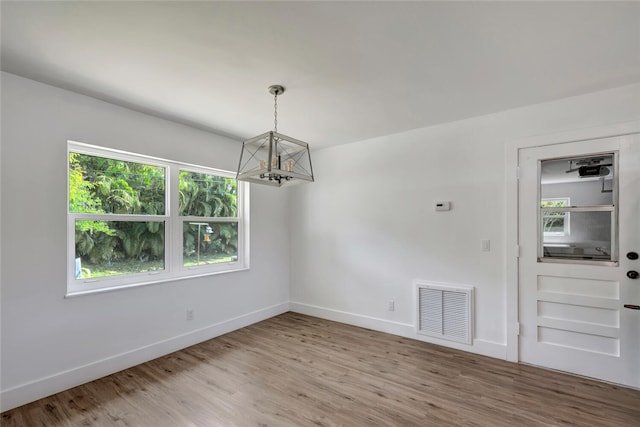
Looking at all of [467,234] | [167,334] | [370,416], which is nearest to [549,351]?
[467,234]

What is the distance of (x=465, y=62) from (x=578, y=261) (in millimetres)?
2114

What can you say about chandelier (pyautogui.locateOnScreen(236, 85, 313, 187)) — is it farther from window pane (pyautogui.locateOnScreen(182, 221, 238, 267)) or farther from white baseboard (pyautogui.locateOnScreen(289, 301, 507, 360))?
white baseboard (pyautogui.locateOnScreen(289, 301, 507, 360))

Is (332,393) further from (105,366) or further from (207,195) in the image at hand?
(207,195)

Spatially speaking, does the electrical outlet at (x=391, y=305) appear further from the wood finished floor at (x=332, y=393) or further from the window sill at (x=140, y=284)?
the window sill at (x=140, y=284)

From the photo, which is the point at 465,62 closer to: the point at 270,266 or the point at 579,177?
the point at 579,177

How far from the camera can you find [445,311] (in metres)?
3.26

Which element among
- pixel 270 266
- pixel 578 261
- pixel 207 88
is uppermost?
pixel 207 88

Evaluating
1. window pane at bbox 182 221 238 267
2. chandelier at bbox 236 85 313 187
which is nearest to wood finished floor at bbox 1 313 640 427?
window pane at bbox 182 221 238 267

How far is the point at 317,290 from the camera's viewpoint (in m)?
4.37

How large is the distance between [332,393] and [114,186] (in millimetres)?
2831

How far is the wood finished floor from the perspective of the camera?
2.03 metres

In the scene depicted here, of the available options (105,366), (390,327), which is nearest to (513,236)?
(390,327)

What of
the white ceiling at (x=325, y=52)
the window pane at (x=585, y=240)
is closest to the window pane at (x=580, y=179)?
the window pane at (x=585, y=240)

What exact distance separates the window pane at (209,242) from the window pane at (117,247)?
30 centimetres
